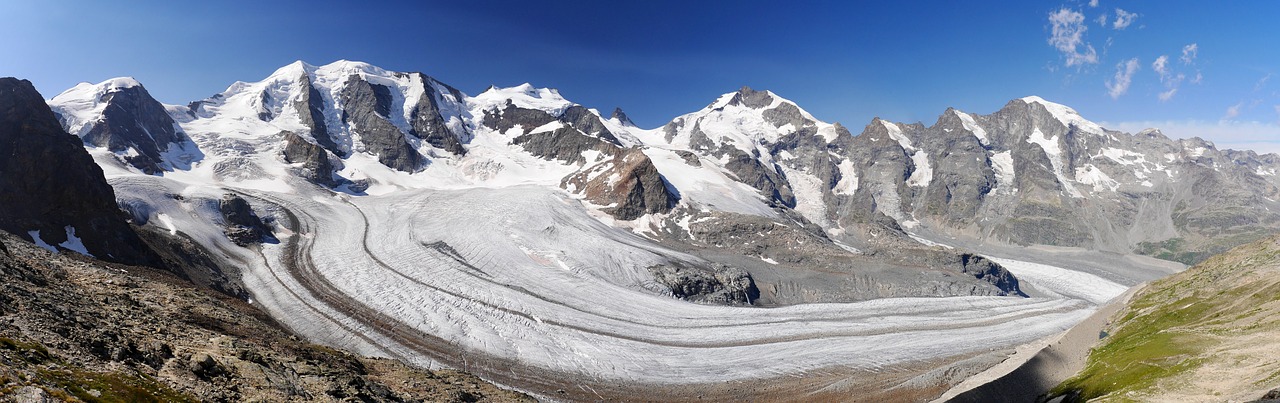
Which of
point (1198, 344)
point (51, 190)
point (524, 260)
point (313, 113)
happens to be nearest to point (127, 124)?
point (313, 113)

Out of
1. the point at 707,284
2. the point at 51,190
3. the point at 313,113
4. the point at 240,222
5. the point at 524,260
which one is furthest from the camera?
the point at 313,113

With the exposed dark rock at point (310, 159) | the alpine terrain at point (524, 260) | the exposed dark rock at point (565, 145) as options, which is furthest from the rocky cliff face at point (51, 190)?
the exposed dark rock at point (565, 145)

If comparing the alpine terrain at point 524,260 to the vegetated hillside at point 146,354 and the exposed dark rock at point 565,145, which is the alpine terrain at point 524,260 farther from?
the vegetated hillside at point 146,354

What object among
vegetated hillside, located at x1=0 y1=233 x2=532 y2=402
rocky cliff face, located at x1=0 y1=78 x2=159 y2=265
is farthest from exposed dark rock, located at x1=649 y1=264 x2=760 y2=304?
rocky cliff face, located at x1=0 y1=78 x2=159 y2=265

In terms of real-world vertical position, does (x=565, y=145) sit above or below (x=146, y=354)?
above

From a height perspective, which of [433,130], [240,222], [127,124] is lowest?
[240,222]

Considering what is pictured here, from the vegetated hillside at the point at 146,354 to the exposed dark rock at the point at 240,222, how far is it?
168 ft

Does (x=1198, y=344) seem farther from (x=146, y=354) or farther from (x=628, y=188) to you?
(x=628, y=188)

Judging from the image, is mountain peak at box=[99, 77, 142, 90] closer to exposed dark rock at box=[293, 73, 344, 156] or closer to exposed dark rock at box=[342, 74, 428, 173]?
exposed dark rock at box=[293, 73, 344, 156]

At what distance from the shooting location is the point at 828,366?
5706 centimetres

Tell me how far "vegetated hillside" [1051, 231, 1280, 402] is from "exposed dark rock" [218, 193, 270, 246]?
97207 millimetres

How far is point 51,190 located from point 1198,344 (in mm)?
A: 96108

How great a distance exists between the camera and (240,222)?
85.6 meters

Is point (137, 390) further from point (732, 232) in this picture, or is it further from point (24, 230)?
point (732, 232)
